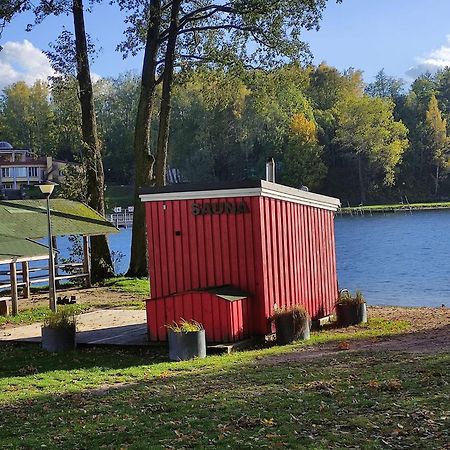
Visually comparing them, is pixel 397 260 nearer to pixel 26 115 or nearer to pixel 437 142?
pixel 437 142

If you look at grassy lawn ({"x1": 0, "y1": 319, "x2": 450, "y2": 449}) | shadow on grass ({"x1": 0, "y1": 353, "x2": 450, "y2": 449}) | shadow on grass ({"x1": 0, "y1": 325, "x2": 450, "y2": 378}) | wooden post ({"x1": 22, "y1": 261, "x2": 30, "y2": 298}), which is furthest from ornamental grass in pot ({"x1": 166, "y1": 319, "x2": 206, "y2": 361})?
wooden post ({"x1": 22, "y1": 261, "x2": 30, "y2": 298})

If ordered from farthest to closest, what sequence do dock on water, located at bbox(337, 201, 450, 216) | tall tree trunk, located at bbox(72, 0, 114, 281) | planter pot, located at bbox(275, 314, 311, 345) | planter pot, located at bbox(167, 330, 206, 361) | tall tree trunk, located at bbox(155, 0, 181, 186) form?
dock on water, located at bbox(337, 201, 450, 216) → tall tree trunk, located at bbox(155, 0, 181, 186) → tall tree trunk, located at bbox(72, 0, 114, 281) → planter pot, located at bbox(275, 314, 311, 345) → planter pot, located at bbox(167, 330, 206, 361)

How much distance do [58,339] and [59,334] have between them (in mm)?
87

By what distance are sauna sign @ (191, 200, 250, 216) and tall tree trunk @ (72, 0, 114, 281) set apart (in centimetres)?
1213

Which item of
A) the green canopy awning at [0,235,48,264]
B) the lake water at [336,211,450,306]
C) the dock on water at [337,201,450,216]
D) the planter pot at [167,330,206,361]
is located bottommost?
the lake water at [336,211,450,306]

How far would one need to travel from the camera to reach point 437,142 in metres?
93.6

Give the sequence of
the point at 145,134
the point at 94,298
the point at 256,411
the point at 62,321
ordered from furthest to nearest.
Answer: the point at 145,134, the point at 94,298, the point at 62,321, the point at 256,411

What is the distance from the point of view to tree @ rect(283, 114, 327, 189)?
3223 inches

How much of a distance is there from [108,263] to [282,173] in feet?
200

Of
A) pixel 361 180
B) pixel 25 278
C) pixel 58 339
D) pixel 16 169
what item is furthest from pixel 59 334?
pixel 16 169

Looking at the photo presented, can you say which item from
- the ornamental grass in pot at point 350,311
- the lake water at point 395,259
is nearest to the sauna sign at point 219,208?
the ornamental grass in pot at point 350,311

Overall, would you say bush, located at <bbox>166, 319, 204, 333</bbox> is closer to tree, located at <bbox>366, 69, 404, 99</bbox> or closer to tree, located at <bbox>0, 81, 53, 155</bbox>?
tree, located at <bbox>0, 81, 53, 155</bbox>

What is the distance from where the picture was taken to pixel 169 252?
13609 millimetres

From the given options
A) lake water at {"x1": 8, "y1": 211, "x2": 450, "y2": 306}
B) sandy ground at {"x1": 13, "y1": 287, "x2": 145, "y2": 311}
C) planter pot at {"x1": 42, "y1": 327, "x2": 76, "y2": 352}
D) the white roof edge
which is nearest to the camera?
planter pot at {"x1": 42, "y1": 327, "x2": 76, "y2": 352}
